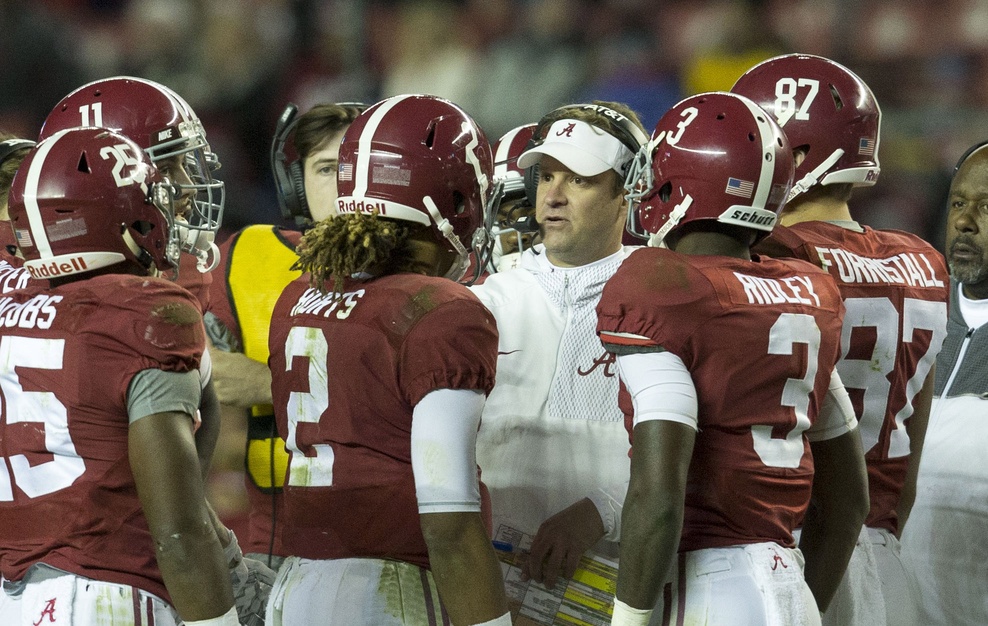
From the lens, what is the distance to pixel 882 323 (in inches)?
106

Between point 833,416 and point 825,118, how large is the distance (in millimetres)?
801

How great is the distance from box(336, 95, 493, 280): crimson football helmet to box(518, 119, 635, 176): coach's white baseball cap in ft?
1.90

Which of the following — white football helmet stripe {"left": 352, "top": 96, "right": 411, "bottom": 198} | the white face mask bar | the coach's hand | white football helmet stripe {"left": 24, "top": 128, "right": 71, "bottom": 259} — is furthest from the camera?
the coach's hand

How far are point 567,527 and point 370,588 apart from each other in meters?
0.72

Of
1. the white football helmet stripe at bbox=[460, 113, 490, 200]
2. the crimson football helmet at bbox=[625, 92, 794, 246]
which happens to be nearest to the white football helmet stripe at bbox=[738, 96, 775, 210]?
the crimson football helmet at bbox=[625, 92, 794, 246]

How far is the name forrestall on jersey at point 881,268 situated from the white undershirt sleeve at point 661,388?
715 mm

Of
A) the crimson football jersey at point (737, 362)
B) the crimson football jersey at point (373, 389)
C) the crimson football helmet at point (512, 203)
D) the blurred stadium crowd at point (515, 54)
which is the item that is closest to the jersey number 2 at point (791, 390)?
the crimson football jersey at point (737, 362)

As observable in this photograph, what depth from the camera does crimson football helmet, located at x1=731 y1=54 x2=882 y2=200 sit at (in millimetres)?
2789

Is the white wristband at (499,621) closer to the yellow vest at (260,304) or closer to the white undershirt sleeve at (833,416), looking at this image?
the white undershirt sleeve at (833,416)

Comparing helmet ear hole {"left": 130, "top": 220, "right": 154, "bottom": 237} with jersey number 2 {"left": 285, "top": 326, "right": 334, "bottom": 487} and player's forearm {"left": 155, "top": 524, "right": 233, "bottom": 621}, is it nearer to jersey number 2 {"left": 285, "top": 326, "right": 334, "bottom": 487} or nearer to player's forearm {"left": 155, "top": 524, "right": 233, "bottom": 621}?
jersey number 2 {"left": 285, "top": 326, "right": 334, "bottom": 487}

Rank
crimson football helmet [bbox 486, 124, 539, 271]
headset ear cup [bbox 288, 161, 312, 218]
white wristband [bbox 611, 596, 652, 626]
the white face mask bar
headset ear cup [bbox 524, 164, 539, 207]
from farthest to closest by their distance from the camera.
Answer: headset ear cup [bbox 288, 161, 312, 218]
crimson football helmet [bbox 486, 124, 539, 271]
headset ear cup [bbox 524, 164, 539, 207]
the white face mask bar
white wristband [bbox 611, 596, 652, 626]

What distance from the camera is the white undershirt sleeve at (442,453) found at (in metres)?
2.00

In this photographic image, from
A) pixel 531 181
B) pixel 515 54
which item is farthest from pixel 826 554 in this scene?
pixel 515 54

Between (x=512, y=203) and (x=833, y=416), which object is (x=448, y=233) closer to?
(x=833, y=416)
